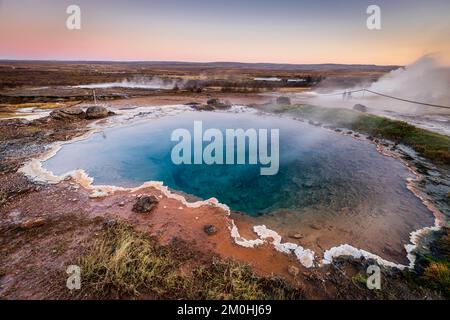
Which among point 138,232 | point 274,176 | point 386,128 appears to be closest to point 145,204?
point 138,232

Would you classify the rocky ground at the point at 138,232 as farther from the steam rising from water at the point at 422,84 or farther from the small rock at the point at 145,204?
the steam rising from water at the point at 422,84

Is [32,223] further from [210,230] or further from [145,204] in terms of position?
[210,230]

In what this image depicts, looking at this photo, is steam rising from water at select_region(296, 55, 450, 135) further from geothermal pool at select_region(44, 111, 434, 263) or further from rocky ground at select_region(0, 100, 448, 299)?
rocky ground at select_region(0, 100, 448, 299)

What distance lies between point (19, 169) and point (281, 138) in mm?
11568

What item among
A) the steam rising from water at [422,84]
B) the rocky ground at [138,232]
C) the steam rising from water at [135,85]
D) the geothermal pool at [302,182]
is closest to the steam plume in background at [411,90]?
the steam rising from water at [422,84]

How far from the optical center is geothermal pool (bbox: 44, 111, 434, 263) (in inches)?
225

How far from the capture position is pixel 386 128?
43.7 ft

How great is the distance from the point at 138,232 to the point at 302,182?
18.9ft

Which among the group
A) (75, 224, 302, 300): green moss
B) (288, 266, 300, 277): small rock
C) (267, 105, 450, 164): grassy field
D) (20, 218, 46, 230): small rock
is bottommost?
(288, 266, 300, 277): small rock

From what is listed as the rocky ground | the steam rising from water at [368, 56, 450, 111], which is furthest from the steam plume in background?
the rocky ground

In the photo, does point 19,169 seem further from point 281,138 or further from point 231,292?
point 281,138

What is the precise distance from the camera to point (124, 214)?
579cm

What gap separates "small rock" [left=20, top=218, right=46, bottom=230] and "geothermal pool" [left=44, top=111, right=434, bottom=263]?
2551mm
